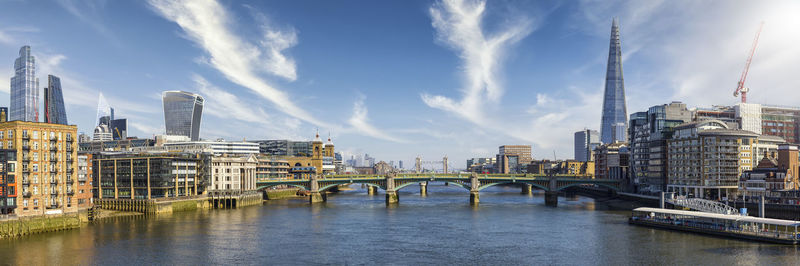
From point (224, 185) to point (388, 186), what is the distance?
4955cm

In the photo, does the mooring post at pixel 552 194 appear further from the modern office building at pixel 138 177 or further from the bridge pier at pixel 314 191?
the modern office building at pixel 138 177

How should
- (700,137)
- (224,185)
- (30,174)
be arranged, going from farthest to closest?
(224,185) → (700,137) → (30,174)

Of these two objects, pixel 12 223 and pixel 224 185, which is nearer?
pixel 12 223

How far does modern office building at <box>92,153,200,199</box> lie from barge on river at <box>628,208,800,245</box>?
108086 mm

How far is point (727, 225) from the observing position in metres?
89.4

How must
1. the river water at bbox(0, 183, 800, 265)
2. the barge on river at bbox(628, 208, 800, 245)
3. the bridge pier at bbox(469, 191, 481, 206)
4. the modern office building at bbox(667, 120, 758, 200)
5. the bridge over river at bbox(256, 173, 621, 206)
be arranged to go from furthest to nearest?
the bridge over river at bbox(256, 173, 621, 206) < the bridge pier at bbox(469, 191, 481, 206) < the modern office building at bbox(667, 120, 758, 200) < the barge on river at bbox(628, 208, 800, 245) < the river water at bbox(0, 183, 800, 265)

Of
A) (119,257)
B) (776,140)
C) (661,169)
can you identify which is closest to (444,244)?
(119,257)

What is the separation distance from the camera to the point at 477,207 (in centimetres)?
15025

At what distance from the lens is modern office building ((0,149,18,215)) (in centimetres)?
8912

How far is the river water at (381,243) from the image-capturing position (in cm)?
7112

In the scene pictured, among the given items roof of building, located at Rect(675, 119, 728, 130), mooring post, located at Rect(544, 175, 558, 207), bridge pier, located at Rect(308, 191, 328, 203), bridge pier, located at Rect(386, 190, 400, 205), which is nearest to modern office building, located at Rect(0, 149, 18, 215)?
bridge pier, located at Rect(308, 191, 328, 203)

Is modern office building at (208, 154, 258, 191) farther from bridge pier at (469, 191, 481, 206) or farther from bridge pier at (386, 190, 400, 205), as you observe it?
bridge pier at (469, 191, 481, 206)

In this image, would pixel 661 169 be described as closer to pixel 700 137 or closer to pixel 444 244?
pixel 700 137

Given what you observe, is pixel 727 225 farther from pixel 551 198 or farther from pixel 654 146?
pixel 654 146
